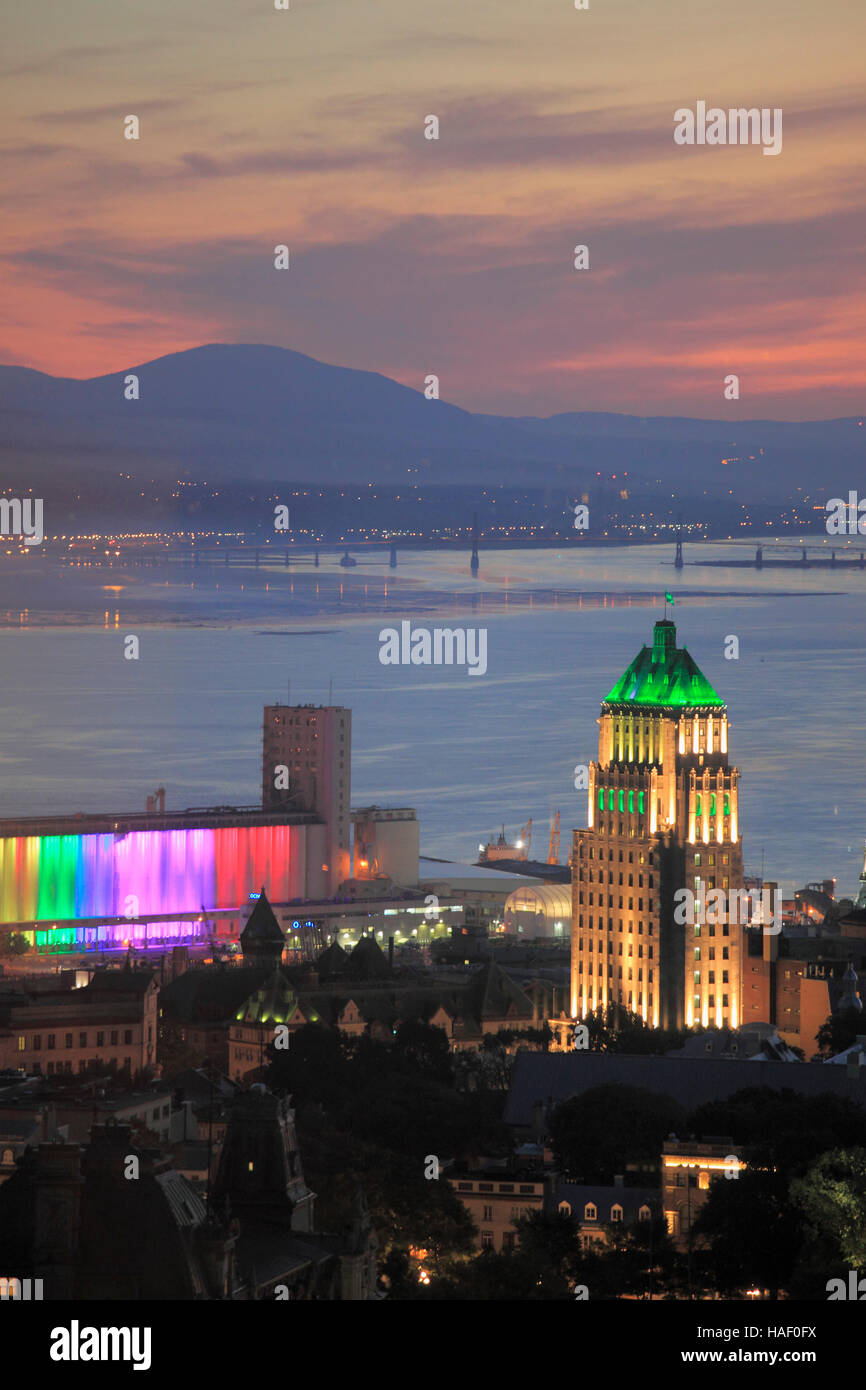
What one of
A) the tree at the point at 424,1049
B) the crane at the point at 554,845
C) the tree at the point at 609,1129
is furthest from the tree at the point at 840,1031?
the crane at the point at 554,845

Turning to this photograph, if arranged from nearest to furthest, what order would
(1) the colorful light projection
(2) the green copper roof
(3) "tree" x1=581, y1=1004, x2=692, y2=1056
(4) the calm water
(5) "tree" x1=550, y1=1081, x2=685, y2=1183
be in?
1. (5) "tree" x1=550, y1=1081, x2=685, y2=1183
2. (3) "tree" x1=581, y1=1004, x2=692, y2=1056
3. (2) the green copper roof
4. (1) the colorful light projection
5. (4) the calm water

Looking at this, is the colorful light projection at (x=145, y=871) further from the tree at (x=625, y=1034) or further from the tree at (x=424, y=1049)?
the tree at (x=424, y=1049)

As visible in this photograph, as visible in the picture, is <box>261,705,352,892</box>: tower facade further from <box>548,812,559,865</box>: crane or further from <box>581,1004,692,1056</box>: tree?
<box>581,1004,692,1056</box>: tree

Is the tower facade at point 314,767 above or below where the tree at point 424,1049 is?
above

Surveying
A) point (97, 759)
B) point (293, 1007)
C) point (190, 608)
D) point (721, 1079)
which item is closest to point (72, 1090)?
point (721, 1079)

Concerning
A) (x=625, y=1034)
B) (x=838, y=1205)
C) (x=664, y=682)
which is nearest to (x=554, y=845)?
(x=664, y=682)

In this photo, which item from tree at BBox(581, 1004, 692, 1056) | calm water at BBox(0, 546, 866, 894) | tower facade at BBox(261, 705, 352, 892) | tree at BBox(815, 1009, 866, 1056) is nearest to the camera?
tree at BBox(815, 1009, 866, 1056)

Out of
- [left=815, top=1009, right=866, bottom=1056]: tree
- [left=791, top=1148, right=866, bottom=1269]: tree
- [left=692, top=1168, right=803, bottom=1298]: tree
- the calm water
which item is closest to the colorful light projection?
the calm water
